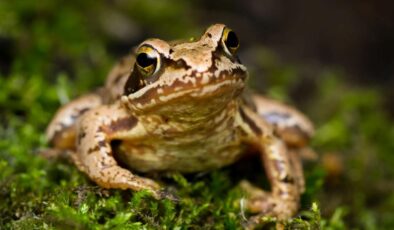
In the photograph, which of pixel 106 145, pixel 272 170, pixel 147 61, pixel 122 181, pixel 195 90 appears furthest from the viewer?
pixel 272 170

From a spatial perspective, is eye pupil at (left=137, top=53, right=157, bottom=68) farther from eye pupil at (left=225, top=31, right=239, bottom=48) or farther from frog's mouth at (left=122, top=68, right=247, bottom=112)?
eye pupil at (left=225, top=31, right=239, bottom=48)

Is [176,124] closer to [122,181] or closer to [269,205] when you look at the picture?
[122,181]

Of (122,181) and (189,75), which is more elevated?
(189,75)

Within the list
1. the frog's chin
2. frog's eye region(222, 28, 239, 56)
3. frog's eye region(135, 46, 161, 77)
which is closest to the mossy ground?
the frog's chin

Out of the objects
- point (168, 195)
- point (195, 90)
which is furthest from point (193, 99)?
point (168, 195)

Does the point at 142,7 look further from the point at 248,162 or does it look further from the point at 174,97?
the point at 174,97

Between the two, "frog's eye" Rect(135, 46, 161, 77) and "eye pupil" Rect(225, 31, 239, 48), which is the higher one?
"eye pupil" Rect(225, 31, 239, 48)
